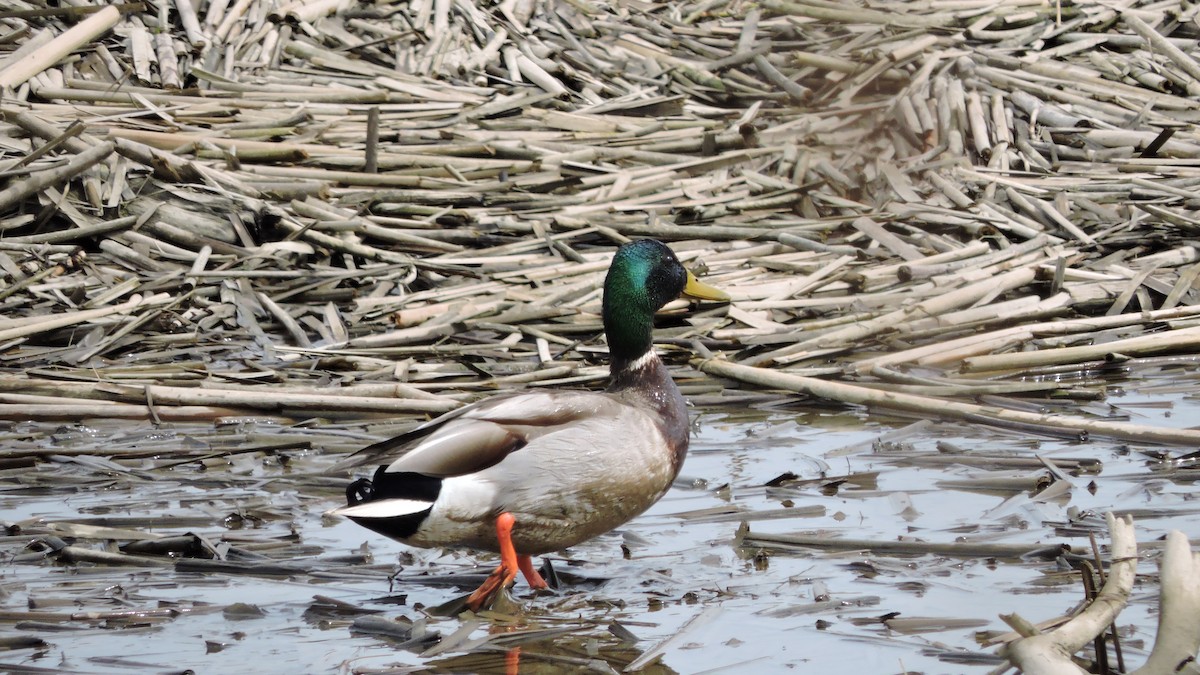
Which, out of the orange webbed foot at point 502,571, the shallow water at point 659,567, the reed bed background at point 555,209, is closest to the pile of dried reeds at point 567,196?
the reed bed background at point 555,209

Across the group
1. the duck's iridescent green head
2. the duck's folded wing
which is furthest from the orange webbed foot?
the duck's iridescent green head

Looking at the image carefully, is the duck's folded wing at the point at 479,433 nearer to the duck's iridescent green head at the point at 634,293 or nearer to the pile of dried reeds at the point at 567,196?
the duck's iridescent green head at the point at 634,293

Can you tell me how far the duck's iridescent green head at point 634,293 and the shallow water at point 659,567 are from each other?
1.89 ft

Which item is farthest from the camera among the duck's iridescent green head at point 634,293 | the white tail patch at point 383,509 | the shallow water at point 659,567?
the duck's iridescent green head at point 634,293

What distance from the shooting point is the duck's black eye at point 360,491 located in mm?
4309

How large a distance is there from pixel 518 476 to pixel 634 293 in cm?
98

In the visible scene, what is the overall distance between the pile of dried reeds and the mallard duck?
1504 mm

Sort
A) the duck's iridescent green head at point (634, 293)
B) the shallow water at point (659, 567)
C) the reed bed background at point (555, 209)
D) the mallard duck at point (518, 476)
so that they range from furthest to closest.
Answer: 1. the reed bed background at point (555, 209)
2. the duck's iridescent green head at point (634, 293)
3. the mallard duck at point (518, 476)
4. the shallow water at point (659, 567)

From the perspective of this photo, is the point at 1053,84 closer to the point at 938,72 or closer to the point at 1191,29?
the point at 938,72

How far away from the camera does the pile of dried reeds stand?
21.2ft

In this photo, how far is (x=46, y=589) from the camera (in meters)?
4.19

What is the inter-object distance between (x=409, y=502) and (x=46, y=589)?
3.36 ft

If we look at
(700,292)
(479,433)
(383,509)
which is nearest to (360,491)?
(383,509)

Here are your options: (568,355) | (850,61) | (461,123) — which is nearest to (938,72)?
(850,61)
